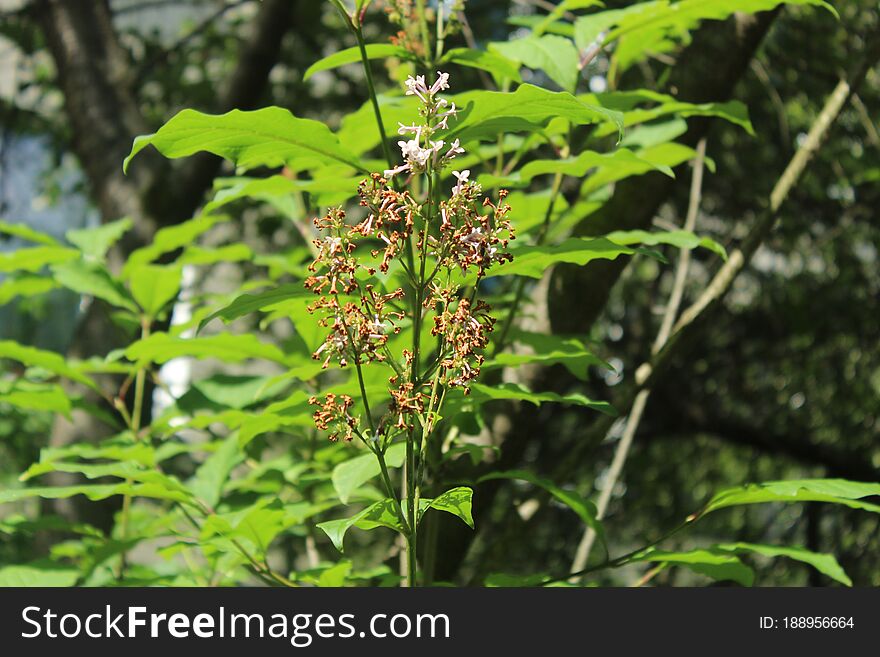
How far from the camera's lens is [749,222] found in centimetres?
354

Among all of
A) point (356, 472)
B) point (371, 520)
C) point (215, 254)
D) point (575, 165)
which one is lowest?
point (371, 520)

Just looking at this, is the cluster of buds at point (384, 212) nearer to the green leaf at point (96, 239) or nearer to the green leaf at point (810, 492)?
the green leaf at point (810, 492)

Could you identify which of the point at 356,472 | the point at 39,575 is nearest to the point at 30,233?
the point at 39,575

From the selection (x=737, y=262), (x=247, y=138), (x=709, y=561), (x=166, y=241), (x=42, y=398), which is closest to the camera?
(x=247, y=138)

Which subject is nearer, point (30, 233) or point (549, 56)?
point (549, 56)

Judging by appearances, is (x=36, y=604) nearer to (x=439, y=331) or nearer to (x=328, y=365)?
(x=328, y=365)

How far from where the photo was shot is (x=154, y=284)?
1.65 metres

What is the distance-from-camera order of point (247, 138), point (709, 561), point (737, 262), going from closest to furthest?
1. point (247, 138)
2. point (709, 561)
3. point (737, 262)

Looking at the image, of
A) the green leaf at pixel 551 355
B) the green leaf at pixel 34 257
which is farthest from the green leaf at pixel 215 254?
the green leaf at pixel 551 355

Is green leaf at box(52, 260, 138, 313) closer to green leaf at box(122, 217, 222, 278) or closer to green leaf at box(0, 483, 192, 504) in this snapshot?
green leaf at box(122, 217, 222, 278)

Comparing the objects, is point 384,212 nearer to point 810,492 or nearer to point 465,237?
point 465,237

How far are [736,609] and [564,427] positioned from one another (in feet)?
8.08

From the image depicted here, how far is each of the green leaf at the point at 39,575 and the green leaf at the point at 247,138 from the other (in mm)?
821

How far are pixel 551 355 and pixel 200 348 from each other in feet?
1.61
